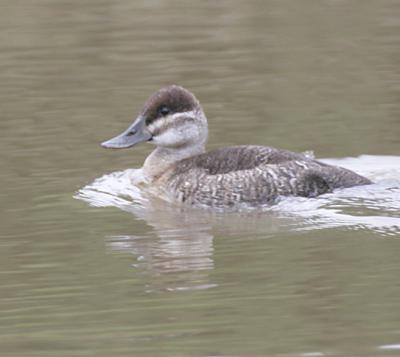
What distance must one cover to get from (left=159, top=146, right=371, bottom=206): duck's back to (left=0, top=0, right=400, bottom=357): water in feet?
0.62

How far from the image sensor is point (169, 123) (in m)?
13.9

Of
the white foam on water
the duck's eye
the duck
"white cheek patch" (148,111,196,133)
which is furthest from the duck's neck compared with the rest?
the duck's eye

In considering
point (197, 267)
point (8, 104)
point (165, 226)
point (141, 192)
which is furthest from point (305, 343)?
point (8, 104)

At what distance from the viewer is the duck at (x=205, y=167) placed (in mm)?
12961

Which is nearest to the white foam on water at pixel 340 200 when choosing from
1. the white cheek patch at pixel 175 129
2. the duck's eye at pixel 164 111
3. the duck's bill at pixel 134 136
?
the duck's bill at pixel 134 136

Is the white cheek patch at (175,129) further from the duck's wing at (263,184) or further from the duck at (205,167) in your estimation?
the duck's wing at (263,184)

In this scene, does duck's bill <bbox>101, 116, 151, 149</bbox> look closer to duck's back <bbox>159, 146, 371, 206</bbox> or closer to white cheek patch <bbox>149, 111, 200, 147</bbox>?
white cheek patch <bbox>149, 111, 200, 147</bbox>

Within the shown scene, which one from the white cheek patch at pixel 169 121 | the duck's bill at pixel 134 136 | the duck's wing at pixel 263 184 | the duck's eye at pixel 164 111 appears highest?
the duck's eye at pixel 164 111

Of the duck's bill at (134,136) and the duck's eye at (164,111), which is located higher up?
the duck's eye at (164,111)

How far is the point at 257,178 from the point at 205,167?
2.10 ft

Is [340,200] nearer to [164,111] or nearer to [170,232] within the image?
[170,232]

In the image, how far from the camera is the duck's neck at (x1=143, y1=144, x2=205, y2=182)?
1406cm

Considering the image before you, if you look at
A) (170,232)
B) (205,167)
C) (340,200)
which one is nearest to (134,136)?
(205,167)

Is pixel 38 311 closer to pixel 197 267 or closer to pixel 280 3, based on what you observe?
pixel 197 267
